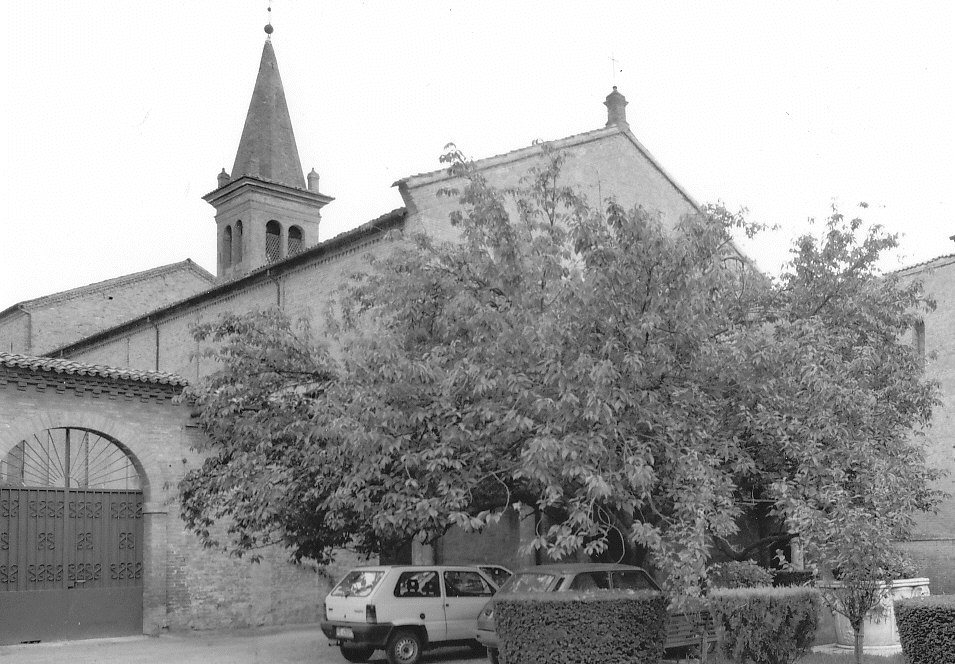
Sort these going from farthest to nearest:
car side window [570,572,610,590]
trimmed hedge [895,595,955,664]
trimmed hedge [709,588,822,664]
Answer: car side window [570,572,610,590]
trimmed hedge [709,588,822,664]
trimmed hedge [895,595,955,664]

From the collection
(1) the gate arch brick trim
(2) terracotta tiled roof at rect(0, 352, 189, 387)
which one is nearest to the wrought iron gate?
(1) the gate arch brick trim

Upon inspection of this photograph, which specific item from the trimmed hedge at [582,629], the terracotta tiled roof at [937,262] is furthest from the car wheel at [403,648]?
the terracotta tiled roof at [937,262]

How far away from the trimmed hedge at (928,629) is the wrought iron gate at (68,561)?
12187 mm

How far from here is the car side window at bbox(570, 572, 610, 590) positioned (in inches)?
498

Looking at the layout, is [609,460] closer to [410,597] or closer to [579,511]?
[579,511]

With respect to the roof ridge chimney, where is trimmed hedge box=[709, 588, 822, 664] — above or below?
below

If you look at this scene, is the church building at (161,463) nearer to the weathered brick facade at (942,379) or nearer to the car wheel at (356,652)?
the weathered brick facade at (942,379)

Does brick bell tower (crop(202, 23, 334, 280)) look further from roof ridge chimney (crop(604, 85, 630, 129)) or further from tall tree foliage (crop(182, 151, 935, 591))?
tall tree foliage (crop(182, 151, 935, 591))

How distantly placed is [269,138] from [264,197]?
7.91 ft

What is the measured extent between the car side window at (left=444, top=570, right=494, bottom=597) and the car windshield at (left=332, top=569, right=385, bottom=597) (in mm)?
1099

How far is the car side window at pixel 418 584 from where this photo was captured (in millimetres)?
13945

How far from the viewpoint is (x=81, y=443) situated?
84.9 feet

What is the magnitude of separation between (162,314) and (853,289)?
19316mm

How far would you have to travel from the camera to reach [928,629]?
970 centimetres
